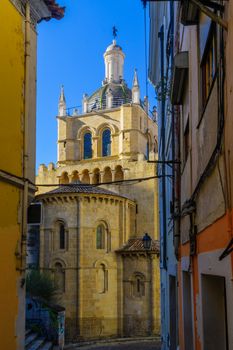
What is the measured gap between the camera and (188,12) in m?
5.50

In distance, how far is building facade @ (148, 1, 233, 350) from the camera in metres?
3.77

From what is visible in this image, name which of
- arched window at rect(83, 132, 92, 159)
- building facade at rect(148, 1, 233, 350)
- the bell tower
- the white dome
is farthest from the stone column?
building facade at rect(148, 1, 233, 350)

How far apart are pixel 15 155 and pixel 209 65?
4115 millimetres

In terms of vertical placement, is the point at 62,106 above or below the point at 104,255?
above

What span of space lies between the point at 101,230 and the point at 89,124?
13228 millimetres

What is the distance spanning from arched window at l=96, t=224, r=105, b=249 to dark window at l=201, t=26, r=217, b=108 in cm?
2703

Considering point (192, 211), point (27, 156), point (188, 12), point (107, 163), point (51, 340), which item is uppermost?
point (107, 163)

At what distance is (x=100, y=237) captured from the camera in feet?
107

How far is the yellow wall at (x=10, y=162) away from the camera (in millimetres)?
7715

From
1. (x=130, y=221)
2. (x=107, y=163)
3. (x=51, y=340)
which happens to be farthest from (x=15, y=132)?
(x=107, y=163)

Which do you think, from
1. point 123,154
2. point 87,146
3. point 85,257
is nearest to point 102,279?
point 85,257

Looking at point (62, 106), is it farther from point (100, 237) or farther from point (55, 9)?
point (55, 9)

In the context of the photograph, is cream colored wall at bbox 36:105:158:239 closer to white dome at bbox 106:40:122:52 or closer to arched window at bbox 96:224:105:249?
arched window at bbox 96:224:105:249

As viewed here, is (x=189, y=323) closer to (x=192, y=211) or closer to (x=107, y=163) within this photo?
(x=192, y=211)
